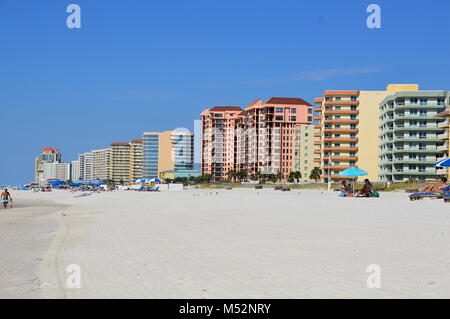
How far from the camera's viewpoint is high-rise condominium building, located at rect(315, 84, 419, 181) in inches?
4161

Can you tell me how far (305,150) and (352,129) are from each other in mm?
36954

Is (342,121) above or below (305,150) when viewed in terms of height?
above

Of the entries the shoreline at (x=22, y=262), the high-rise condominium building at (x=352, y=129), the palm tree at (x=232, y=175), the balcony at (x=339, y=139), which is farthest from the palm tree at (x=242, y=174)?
the shoreline at (x=22, y=262)

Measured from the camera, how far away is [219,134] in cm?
19588

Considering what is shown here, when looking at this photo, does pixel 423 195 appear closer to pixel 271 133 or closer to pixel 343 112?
pixel 343 112

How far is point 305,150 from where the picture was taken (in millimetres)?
143875

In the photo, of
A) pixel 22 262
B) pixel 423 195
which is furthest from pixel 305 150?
pixel 22 262

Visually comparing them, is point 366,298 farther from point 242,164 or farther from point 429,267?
point 242,164

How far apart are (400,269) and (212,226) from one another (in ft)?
31.1

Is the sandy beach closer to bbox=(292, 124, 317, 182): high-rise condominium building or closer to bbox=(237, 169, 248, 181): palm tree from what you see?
bbox=(292, 124, 317, 182): high-rise condominium building

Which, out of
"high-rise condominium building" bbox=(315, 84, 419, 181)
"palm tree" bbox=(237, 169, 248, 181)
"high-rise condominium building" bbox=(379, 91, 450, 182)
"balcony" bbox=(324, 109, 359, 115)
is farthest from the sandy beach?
"palm tree" bbox=(237, 169, 248, 181)

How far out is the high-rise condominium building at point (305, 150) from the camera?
5615 inches
